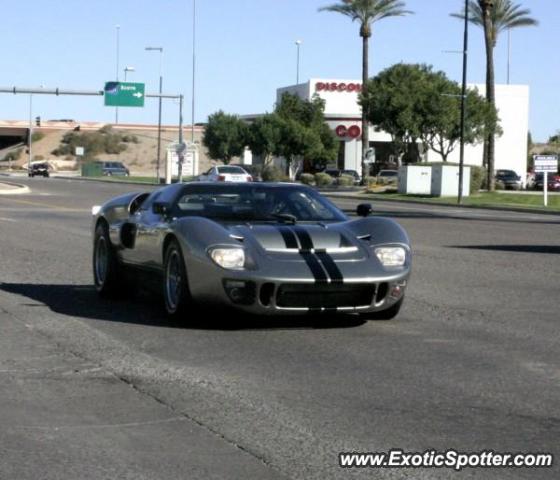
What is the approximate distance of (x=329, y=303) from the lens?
399 inches

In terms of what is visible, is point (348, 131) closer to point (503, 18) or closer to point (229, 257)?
point (503, 18)

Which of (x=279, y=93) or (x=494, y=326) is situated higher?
(x=279, y=93)

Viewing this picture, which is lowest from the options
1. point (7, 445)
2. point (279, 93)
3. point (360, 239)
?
point (7, 445)

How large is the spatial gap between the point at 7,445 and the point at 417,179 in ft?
174

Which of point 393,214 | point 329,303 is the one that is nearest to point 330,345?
point 329,303

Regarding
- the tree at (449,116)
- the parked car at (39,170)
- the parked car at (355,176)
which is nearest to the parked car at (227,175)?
the tree at (449,116)

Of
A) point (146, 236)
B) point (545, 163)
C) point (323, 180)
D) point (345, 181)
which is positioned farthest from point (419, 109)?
point (146, 236)

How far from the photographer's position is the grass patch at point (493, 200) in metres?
47.2

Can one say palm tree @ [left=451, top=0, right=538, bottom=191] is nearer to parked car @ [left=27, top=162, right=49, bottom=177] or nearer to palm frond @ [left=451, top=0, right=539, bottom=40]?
palm frond @ [left=451, top=0, right=539, bottom=40]

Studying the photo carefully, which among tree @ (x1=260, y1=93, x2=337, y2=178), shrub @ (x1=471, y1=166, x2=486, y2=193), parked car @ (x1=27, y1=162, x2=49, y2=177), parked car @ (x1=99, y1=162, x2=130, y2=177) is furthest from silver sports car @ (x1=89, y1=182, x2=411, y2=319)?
parked car @ (x1=99, y1=162, x2=130, y2=177)

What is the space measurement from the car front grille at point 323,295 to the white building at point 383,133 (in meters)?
81.4

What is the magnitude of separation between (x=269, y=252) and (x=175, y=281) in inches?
43.5

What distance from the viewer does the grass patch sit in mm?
47250

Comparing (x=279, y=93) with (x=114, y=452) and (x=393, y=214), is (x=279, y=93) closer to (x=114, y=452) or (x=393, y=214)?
(x=393, y=214)
